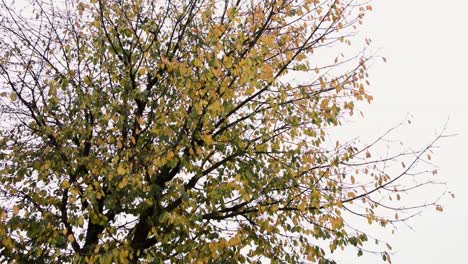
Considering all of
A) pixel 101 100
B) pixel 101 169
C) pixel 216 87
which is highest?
pixel 101 100

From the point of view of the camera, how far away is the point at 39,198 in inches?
396

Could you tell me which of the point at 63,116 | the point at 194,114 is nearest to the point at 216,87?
the point at 194,114

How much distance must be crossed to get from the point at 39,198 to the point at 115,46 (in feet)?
13.4

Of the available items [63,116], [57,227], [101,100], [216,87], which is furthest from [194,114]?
[63,116]

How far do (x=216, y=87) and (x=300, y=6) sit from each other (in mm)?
3904

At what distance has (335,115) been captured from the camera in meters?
11.0

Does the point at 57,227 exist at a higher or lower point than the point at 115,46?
lower

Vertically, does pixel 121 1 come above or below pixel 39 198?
above

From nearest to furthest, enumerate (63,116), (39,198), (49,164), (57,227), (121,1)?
(57,227) → (49,164) → (39,198) → (63,116) → (121,1)

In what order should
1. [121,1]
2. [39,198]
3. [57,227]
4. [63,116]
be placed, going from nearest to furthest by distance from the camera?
[57,227] → [39,198] → [63,116] → [121,1]

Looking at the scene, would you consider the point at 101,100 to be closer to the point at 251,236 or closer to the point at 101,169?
the point at 101,169

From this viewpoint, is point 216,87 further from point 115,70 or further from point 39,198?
point 39,198

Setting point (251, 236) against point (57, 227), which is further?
point (251, 236)

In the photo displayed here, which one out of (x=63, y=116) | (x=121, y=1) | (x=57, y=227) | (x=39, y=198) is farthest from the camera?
(x=121, y=1)
